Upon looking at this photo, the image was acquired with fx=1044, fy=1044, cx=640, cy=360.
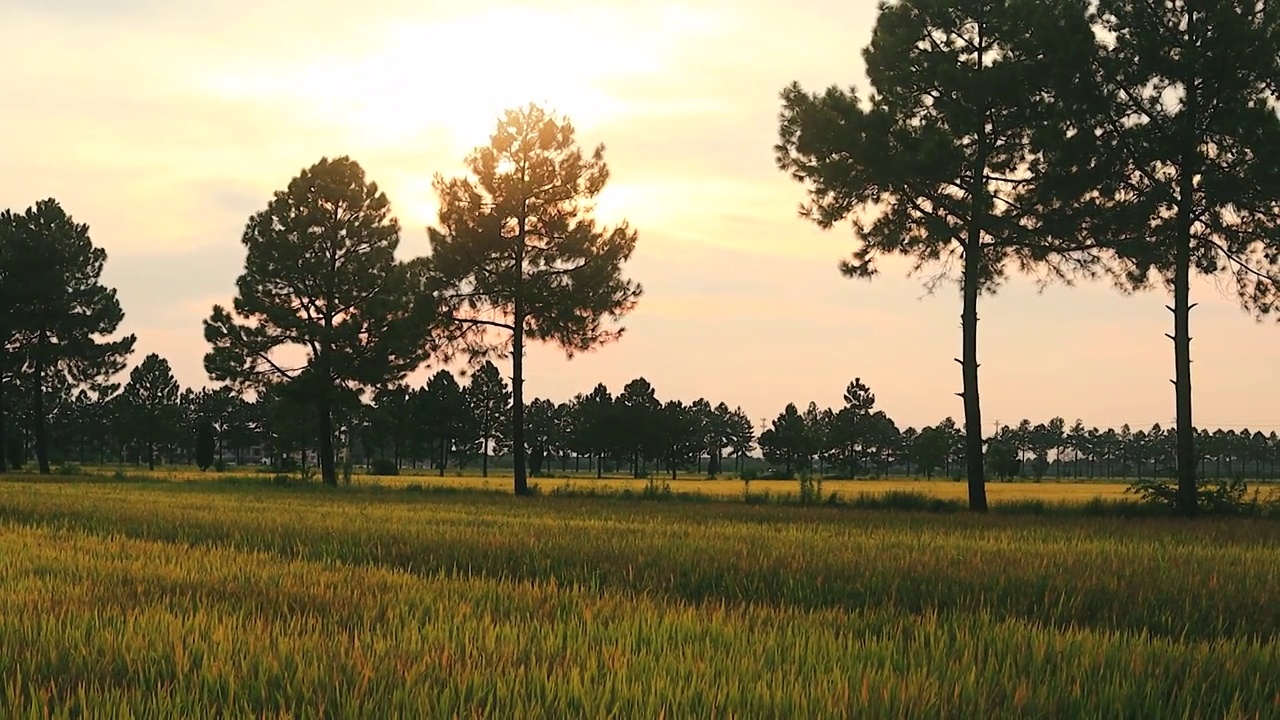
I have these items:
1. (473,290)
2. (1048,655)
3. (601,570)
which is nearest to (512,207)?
(473,290)

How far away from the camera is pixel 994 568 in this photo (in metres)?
10.2

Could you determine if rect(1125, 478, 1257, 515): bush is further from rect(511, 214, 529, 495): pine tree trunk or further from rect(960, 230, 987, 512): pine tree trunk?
rect(511, 214, 529, 495): pine tree trunk

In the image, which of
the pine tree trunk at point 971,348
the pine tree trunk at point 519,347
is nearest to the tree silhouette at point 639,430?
the pine tree trunk at point 519,347

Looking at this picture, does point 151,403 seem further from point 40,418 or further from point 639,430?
point 40,418

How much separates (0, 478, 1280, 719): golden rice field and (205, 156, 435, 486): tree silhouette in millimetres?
32447

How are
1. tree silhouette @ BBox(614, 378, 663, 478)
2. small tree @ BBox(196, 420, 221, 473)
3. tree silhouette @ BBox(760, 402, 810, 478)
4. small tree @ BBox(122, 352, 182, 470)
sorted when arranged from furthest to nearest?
tree silhouette @ BBox(760, 402, 810, 478) → tree silhouette @ BBox(614, 378, 663, 478) → small tree @ BBox(122, 352, 182, 470) → small tree @ BBox(196, 420, 221, 473)

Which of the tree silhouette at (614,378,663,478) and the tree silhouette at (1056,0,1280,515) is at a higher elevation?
the tree silhouette at (1056,0,1280,515)

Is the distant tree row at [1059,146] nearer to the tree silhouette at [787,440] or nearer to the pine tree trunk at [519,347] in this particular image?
the pine tree trunk at [519,347]

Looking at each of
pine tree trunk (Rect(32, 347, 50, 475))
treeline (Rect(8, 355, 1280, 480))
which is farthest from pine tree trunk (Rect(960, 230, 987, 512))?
treeline (Rect(8, 355, 1280, 480))

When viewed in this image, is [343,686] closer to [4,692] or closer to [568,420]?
[4,692]

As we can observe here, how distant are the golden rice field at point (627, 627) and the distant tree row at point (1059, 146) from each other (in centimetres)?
1416

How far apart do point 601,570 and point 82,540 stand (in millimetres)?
6952

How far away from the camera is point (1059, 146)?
25219 millimetres

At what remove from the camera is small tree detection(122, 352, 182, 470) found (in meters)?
115
